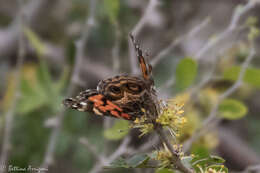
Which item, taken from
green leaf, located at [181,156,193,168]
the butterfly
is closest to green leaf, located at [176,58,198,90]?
the butterfly

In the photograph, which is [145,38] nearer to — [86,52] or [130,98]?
[86,52]

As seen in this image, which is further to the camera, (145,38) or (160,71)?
(145,38)

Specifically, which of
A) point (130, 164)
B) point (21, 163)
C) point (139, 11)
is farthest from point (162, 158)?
point (139, 11)

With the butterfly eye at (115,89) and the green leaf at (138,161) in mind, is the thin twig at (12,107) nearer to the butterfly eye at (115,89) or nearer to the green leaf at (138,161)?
the butterfly eye at (115,89)

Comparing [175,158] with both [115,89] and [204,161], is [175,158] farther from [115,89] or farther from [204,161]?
[115,89]

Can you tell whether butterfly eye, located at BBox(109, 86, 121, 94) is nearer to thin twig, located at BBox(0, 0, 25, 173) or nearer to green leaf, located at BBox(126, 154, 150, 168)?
green leaf, located at BBox(126, 154, 150, 168)

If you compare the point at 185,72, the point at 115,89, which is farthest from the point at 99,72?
the point at 115,89
